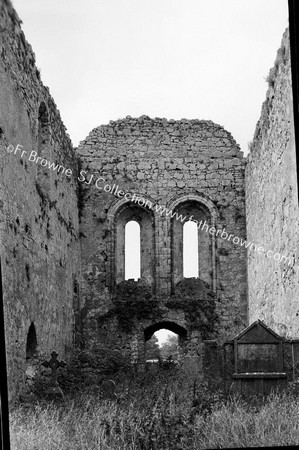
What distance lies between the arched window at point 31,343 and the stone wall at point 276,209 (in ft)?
15.3

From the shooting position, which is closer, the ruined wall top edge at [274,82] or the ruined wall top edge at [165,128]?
the ruined wall top edge at [274,82]

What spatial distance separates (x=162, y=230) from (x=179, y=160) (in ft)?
6.75

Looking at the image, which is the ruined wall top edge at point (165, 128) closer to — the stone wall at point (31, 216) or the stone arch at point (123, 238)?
the stone arch at point (123, 238)

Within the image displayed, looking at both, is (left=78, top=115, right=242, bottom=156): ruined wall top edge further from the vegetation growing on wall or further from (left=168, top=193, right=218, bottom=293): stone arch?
the vegetation growing on wall

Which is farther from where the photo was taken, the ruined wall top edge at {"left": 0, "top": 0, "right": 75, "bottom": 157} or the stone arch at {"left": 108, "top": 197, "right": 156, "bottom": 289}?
the stone arch at {"left": 108, "top": 197, "right": 156, "bottom": 289}

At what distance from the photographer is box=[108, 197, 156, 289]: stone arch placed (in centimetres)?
1825

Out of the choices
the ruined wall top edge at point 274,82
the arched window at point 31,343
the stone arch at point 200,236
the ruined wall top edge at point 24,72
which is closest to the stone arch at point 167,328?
the stone arch at point 200,236

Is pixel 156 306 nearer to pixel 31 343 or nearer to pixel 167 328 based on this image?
pixel 167 328

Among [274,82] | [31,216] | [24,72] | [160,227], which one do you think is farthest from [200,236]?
[24,72]

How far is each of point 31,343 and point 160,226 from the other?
717cm

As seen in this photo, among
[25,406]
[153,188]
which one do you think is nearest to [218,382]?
[25,406]

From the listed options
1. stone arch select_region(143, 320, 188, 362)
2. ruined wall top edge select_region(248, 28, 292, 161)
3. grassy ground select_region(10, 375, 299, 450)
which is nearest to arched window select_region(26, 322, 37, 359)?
grassy ground select_region(10, 375, 299, 450)

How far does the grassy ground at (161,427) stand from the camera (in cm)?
652

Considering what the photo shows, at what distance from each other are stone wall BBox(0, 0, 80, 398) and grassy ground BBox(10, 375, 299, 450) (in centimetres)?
198
